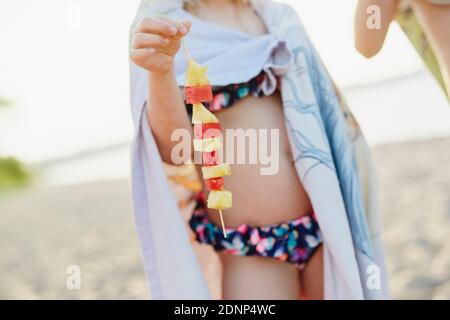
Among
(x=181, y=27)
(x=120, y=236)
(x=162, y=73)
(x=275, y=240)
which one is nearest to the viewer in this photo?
(x=181, y=27)

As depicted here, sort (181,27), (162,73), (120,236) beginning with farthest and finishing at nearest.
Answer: (120,236), (162,73), (181,27)

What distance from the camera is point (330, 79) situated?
1355mm

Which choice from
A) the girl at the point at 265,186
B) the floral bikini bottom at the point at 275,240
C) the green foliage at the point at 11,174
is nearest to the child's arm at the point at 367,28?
the girl at the point at 265,186

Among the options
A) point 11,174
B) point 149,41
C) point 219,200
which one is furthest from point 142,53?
point 11,174

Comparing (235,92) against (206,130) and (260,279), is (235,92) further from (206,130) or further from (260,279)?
(260,279)

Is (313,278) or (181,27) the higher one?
(181,27)

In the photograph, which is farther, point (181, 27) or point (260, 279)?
point (260, 279)

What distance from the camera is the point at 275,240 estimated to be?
125 cm

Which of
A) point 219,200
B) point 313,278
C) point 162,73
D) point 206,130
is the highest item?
point 162,73

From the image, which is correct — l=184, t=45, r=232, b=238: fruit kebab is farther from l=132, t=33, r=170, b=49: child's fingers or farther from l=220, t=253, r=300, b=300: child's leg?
l=220, t=253, r=300, b=300: child's leg

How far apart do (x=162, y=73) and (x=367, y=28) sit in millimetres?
337

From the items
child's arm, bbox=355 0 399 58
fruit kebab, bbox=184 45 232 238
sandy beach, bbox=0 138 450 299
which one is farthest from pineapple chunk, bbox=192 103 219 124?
sandy beach, bbox=0 138 450 299

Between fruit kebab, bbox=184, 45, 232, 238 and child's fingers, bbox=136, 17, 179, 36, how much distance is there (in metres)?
0.06

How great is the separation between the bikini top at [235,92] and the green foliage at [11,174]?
98cm
